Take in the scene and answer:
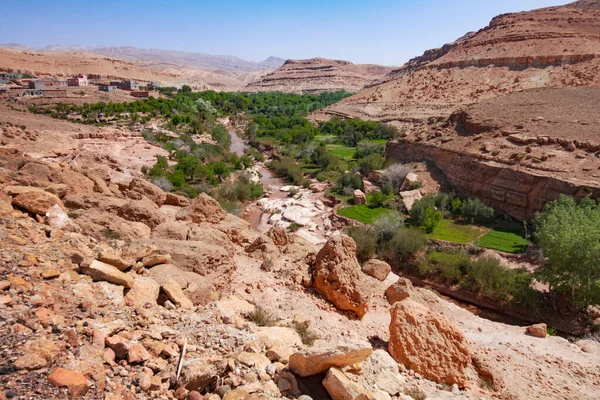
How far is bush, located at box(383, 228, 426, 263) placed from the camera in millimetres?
17531

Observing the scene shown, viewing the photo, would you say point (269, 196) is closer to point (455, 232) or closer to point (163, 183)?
point (163, 183)

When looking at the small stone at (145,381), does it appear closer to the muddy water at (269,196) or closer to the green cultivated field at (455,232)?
the green cultivated field at (455,232)

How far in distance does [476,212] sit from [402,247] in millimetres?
6097

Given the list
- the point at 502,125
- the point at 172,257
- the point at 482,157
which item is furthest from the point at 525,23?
the point at 172,257

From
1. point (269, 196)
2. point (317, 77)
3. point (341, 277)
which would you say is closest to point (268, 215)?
point (269, 196)

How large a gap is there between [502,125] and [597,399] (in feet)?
74.3

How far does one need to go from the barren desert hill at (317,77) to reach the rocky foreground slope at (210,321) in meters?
109

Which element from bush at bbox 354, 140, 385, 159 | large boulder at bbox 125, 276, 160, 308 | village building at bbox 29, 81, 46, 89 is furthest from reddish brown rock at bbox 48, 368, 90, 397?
village building at bbox 29, 81, 46, 89

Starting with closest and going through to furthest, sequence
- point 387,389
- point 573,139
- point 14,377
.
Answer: point 14,377
point 387,389
point 573,139

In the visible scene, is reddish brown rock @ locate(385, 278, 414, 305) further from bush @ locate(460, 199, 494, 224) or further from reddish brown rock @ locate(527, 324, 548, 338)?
bush @ locate(460, 199, 494, 224)

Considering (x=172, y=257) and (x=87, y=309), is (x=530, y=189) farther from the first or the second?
(x=87, y=309)

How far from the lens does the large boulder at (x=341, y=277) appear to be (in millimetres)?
8180

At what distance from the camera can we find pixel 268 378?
4129mm

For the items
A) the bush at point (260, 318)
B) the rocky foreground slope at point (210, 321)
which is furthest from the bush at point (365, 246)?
the bush at point (260, 318)
